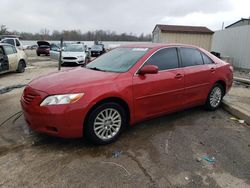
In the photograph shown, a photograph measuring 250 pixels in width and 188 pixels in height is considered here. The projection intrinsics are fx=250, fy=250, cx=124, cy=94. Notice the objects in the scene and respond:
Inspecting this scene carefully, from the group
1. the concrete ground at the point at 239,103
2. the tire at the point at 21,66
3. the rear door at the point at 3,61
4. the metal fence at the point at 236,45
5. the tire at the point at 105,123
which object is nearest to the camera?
the tire at the point at 105,123

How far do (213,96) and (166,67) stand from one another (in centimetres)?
171

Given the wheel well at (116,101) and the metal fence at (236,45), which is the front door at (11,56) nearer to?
the wheel well at (116,101)

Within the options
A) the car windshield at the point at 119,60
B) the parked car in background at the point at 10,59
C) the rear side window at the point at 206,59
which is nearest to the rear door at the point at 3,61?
the parked car in background at the point at 10,59

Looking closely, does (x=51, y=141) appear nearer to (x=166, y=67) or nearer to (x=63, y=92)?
(x=63, y=92)

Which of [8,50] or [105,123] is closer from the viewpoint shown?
[105,123]

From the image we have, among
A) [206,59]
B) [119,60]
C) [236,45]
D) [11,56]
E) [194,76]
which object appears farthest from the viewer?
[236,45]

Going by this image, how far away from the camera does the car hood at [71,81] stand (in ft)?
11.9

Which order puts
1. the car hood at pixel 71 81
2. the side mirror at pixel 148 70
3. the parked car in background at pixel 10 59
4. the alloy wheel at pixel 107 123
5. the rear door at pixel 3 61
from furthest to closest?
1. the parked car in background at pixel 10 59
2. the rear door at pixel 3 61
3. the side mirror at pixel 148 70
4. the alloy wheel at pixel 107 123
5. the car hood at pixel 71 81

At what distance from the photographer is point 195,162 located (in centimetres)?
350

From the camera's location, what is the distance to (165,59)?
186 inches

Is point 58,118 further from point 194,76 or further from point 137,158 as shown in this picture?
point 194,76

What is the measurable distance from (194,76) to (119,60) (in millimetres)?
1581

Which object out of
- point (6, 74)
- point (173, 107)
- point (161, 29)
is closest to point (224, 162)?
point (173, 107)

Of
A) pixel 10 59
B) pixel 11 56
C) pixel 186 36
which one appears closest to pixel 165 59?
pixel 10 59
